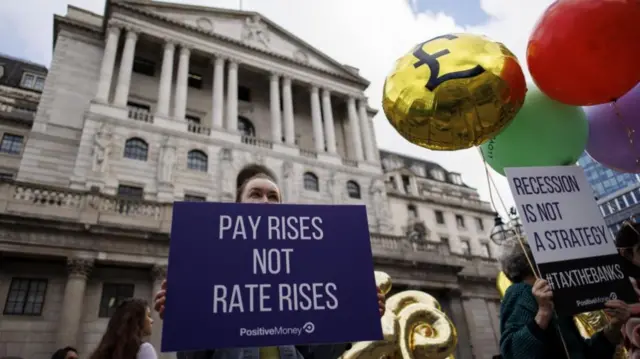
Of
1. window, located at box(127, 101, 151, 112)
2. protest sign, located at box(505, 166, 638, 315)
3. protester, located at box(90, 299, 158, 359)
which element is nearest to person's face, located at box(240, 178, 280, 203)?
protester, located at box(90, 299, 158, 359)

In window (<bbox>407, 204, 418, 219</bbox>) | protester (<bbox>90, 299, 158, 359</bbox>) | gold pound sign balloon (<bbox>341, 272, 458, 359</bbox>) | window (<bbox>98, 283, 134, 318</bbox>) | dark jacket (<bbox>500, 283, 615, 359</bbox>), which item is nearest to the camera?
dark jacket (<bbox>500, 283, 615, 359</bbox>)

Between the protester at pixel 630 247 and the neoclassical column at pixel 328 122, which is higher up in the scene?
the neoclassical column at pixel 328 122

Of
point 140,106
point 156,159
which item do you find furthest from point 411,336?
point 140,106

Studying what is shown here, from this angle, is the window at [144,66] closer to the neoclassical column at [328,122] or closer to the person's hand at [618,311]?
the neoclassical column at [328,122]

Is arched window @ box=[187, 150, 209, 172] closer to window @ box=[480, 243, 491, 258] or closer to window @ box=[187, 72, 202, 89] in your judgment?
window @ box=[187, 72, 202, 89]

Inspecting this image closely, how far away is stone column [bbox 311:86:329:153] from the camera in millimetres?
29000

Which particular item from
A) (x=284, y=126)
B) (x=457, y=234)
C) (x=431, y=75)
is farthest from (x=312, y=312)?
(x=457, y=234)

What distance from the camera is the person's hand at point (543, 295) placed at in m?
3.21

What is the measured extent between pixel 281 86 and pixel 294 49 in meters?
4.14

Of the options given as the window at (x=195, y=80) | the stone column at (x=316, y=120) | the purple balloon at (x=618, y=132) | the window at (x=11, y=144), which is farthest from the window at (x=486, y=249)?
the window at (x=11, y=144)

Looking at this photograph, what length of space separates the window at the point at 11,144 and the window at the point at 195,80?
11012 millimetres

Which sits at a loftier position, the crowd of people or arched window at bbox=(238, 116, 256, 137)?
arched window at bbox=(238, 116, 256, 137)

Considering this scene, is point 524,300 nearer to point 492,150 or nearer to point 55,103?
point 492,150

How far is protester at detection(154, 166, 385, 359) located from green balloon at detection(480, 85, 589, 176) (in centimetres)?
320
